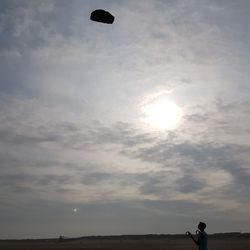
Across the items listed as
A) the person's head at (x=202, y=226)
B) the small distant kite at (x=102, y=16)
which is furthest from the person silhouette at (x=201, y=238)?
the small distant kite at (x=102, y=16)

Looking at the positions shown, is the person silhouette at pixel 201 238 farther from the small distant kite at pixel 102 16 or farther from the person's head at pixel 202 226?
the small distant kite at pixel 102 16

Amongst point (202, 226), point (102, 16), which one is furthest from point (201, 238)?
point (102, 16)

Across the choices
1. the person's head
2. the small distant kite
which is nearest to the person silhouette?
the person's head

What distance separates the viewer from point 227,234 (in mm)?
132500

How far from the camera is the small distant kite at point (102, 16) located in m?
16.5

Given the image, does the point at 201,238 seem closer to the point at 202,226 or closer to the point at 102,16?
the point at 202,226

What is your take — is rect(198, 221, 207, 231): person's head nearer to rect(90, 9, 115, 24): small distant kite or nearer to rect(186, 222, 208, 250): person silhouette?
rect(186, 222, 208, 250): person silhouette

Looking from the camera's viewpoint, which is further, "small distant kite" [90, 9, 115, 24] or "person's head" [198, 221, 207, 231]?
"small distant kite" [90, 9, 115, 24]

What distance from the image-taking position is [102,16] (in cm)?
1658

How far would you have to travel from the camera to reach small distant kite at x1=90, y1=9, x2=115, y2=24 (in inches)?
648

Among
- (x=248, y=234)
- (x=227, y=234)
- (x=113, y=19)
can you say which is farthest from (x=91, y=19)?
(x=227, y=234)

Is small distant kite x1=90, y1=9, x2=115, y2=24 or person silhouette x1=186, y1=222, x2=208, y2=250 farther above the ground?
small distant kite x1=90, y1=9, x2=115, y2=24

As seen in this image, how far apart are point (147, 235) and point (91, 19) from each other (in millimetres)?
135236

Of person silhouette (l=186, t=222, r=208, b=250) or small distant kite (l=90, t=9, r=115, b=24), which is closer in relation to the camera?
person silhouette (l=186, t=222, r=208, b=250)
